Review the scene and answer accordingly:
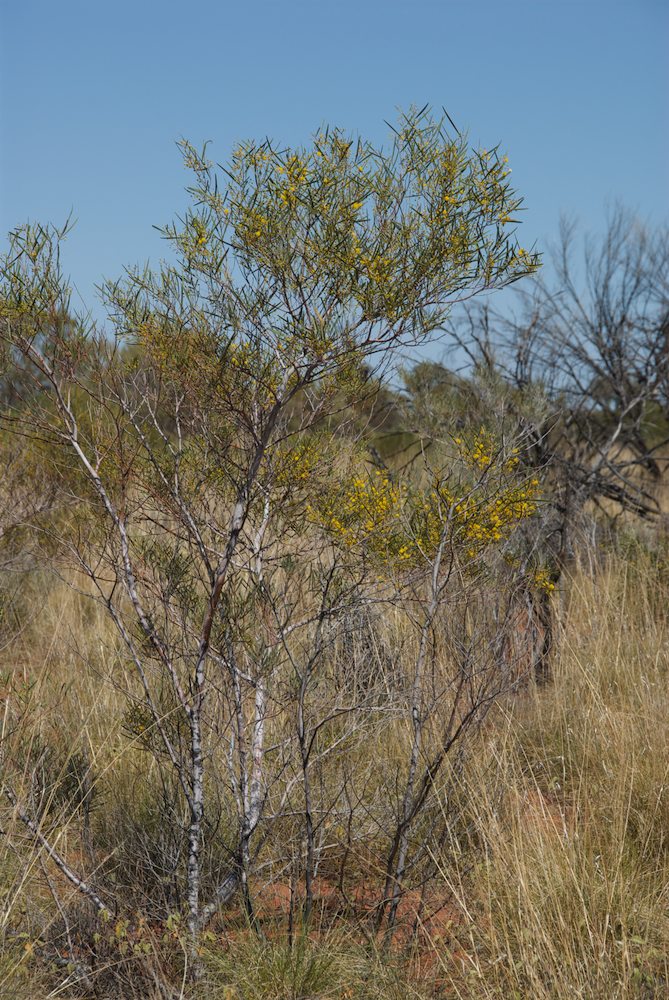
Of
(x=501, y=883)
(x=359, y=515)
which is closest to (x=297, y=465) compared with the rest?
(x=359, y=515)

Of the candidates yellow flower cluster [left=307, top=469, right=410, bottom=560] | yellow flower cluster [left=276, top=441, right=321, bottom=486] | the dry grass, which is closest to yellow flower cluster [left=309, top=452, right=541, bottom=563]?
yellow flower cluster [left=307, top=469, right=410, bottom=560]

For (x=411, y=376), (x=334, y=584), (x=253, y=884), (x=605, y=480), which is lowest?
(x=253, y=884)

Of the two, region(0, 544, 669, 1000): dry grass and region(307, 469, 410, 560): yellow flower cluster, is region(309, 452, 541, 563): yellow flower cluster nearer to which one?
region(307, 469, 410, 560): yellow flower cluster

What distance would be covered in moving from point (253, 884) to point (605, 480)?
190 inches

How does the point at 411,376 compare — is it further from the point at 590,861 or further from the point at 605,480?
the point at 590,861

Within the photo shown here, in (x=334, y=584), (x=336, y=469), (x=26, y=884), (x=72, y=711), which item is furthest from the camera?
(x=72, y=711)

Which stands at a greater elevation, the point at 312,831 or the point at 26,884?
the point at 312,831

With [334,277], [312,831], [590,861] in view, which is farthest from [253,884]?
[334,277]

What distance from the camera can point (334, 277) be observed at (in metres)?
2.76

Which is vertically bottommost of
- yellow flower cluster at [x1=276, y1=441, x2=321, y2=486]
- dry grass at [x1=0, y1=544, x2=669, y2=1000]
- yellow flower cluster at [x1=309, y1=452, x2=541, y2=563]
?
dry grass at [x1=0, y1=544, x2=669, y2=1000]

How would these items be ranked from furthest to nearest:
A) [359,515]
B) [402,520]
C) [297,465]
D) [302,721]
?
[402,520], [359,515], [297,465], [302,721]

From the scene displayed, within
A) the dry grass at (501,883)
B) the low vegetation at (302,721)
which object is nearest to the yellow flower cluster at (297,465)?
the low vegetation at (302,721)

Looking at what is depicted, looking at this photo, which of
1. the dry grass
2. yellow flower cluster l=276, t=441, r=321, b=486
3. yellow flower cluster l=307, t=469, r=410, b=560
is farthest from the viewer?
yellow flower cluster l=307, t=469, r=410, b=560

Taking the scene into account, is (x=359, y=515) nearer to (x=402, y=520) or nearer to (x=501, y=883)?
(x=402, y=520)
